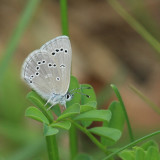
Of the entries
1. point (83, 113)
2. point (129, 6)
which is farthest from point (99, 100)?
point (129, 6)

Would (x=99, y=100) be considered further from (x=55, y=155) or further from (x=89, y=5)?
(x=89, y=5)

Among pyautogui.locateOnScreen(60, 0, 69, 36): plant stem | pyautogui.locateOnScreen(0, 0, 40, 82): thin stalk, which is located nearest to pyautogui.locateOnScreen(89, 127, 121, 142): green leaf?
pyautogui.locateOnScreen(60, 0, 69, 36): plant stem

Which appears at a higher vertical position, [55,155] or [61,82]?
[61,82]

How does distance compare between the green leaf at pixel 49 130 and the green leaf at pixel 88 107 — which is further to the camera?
the green leaf at pixel 88 107

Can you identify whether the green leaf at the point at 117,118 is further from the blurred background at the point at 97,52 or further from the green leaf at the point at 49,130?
the blurred background at the point at 97,52

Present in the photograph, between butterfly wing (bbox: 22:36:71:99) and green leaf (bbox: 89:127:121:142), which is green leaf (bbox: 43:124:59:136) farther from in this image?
butterfly wing (bbox: 22:36:71:99)

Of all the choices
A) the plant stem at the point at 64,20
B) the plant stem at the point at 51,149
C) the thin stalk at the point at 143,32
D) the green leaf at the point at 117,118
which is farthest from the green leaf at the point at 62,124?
the thin stalk at the point at 143,32
